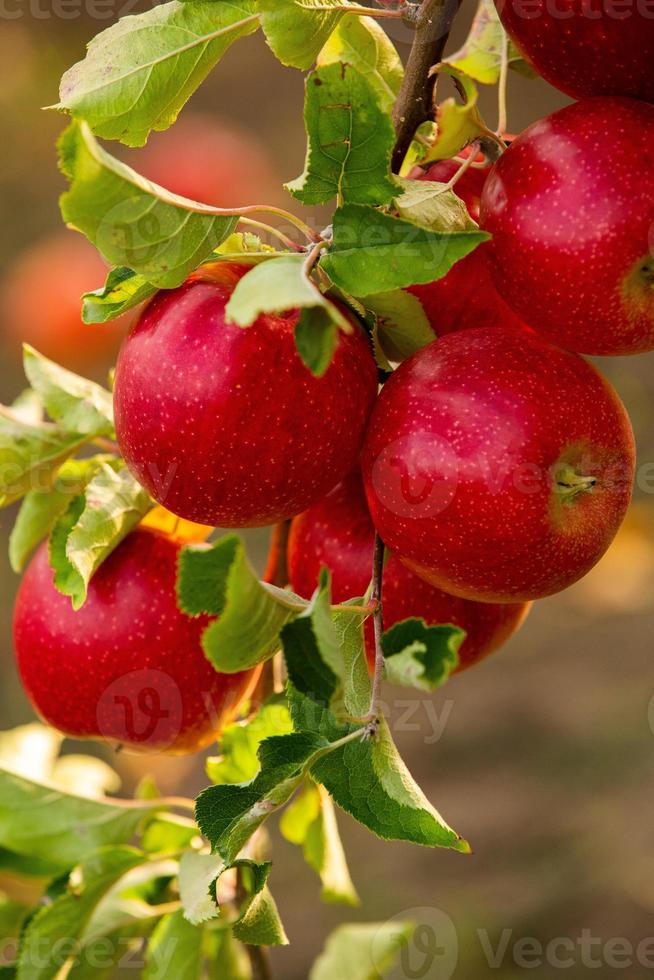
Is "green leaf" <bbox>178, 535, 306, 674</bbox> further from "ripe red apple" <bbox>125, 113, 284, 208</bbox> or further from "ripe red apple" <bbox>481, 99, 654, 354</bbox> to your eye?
"ripe red apple" <bbox>125, 113, 284, 208</bbox>

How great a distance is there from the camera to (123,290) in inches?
21.2

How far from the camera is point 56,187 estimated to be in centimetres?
264

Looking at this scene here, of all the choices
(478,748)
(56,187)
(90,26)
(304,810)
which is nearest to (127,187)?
(304,810)

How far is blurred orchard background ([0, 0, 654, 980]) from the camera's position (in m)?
1.77

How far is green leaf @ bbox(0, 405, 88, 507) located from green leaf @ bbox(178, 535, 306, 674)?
10.6 inches

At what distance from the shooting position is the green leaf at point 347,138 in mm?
448

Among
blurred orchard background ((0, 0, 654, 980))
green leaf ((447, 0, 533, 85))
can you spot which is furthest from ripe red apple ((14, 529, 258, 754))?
blurred orchard background ((0, 0, 654, 980))

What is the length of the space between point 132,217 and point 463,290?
0.67 feet

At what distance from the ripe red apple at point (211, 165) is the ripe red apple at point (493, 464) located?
1.93 metres

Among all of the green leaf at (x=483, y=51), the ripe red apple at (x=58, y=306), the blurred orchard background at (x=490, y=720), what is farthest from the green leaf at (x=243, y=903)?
the ripe red apple at (x=58, y=306)

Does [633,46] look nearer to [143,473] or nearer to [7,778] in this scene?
[143,473]

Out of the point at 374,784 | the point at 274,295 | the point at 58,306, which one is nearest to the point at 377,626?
the point at 374,784

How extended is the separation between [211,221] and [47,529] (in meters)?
0.31

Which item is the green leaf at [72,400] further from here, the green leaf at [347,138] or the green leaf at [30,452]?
the green leaf at [347,138]
